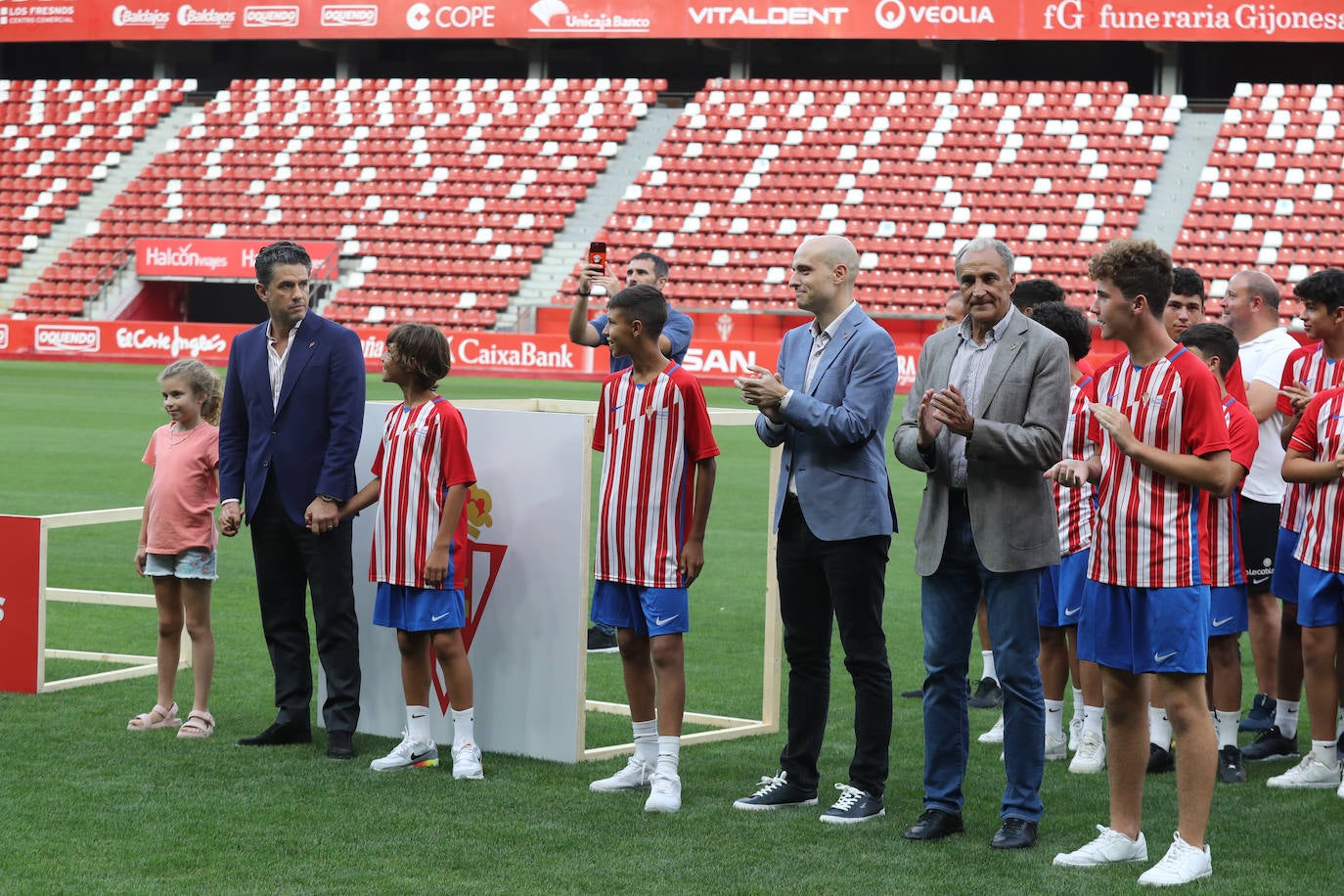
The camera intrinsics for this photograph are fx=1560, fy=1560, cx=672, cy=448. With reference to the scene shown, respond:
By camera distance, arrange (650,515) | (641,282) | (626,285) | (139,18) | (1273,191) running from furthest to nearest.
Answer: (139,18)
(1273,191)
(641,282)
(626,285)
(650,515)

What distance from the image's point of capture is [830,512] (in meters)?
5.22

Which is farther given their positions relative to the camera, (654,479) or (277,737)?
(277,737)

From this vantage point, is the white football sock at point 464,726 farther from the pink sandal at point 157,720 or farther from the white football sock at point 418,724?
the pink sandal at point 157,720

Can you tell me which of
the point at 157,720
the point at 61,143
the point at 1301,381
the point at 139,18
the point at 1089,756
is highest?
the point at 139,18

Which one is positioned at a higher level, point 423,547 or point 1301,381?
point 1301,381

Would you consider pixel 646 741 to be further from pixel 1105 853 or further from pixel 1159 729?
pixel 1159 729

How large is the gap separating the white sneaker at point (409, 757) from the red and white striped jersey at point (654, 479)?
1.06 m

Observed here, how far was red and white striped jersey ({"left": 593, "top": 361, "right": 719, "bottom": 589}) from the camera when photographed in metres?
5.51

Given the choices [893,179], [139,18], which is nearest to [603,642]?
[893,179]

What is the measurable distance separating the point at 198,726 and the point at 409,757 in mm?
999

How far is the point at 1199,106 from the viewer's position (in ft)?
109

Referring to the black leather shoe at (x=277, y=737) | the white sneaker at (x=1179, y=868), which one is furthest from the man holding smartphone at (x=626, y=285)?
the white sneaker at (x=1179, y=868)

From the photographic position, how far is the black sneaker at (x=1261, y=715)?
6660 millimetres

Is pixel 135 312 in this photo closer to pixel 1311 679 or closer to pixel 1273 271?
pixel 1273 271
